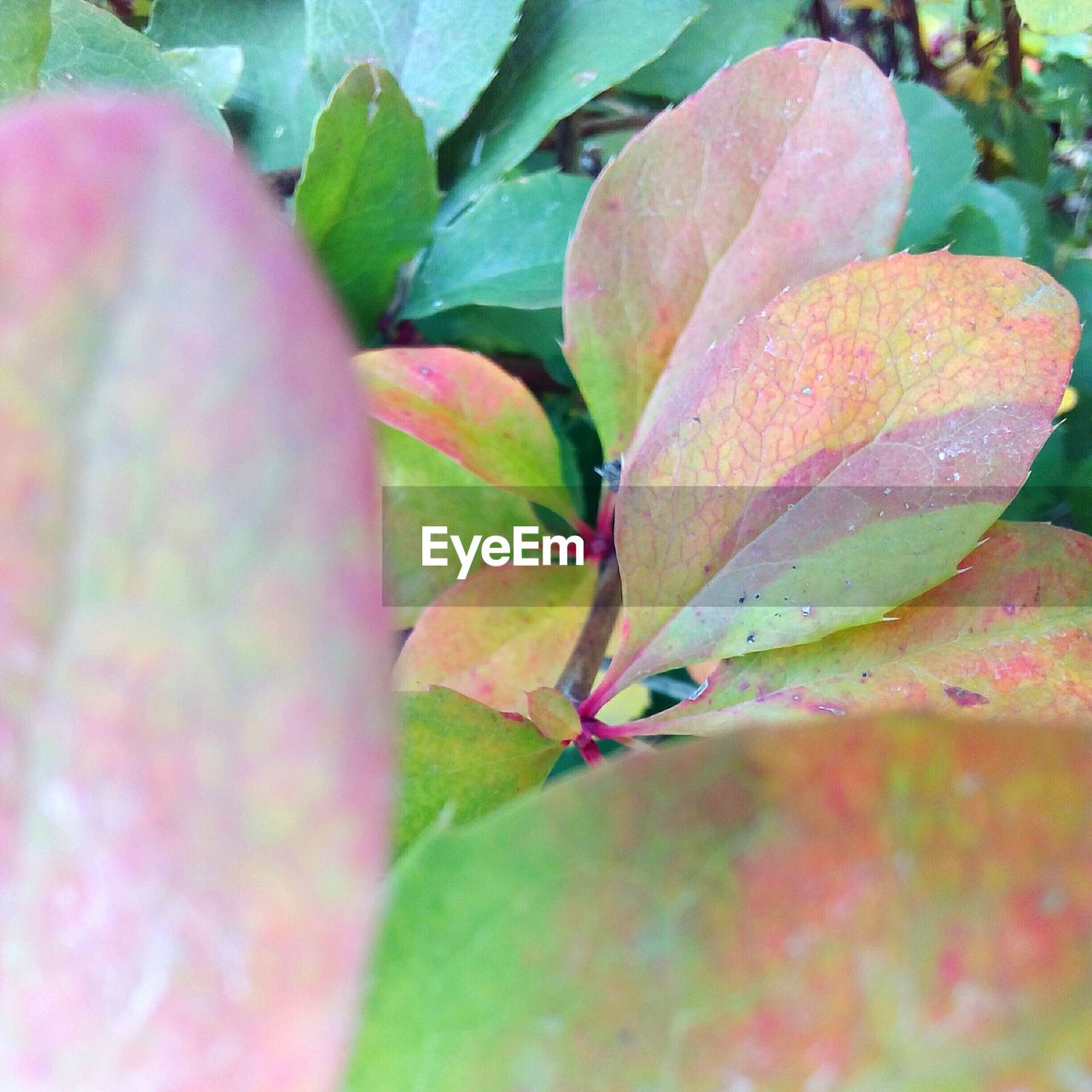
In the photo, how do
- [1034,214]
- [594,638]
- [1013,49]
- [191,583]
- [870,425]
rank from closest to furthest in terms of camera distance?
1. [191,583]
2. [870,425]
3. [594,638]
4. [1034,214]
5. [1013,49]

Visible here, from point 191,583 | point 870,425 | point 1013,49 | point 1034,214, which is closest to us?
point 191,583

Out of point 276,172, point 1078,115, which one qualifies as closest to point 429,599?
point 276,172

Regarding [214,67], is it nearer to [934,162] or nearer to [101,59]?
[101,59]

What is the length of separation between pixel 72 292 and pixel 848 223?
0.94ft

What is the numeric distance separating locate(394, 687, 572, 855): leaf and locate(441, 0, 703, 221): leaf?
10.2 inches

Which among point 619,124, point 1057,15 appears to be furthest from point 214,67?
point 1057,15

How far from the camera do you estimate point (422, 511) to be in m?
0.41

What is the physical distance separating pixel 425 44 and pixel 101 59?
0.46ft

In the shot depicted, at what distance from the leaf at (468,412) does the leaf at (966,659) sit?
0.41 ft

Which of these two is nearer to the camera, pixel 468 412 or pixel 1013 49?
pixel 468 412

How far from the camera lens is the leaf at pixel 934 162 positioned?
0.45 m

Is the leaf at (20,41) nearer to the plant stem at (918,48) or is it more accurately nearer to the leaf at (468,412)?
the leaf at (468,412)

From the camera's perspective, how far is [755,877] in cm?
15

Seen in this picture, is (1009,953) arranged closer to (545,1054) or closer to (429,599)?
(545,1054)
